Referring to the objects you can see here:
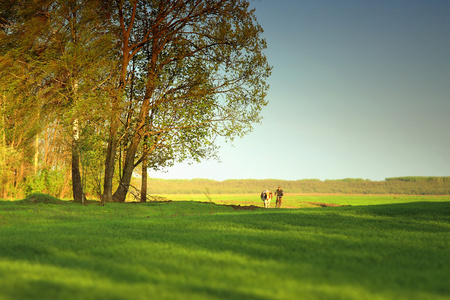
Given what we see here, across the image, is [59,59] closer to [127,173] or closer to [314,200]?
[127,173]

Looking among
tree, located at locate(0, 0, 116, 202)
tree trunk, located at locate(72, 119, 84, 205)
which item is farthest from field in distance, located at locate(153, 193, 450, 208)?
tree, located at locate(0, 0, 116, 202)

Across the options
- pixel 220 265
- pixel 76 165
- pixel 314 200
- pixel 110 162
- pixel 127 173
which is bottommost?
pixel 314 200

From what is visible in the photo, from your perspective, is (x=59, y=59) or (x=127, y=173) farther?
(x=127, y=173)

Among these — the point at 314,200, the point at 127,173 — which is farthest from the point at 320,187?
the point at 127,173

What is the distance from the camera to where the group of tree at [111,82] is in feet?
54.2

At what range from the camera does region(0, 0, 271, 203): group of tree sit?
54.2 feet

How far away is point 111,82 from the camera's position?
18.0 meters

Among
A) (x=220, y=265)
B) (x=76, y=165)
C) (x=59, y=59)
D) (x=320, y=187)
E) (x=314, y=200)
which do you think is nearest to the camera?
(x=220, y=265)

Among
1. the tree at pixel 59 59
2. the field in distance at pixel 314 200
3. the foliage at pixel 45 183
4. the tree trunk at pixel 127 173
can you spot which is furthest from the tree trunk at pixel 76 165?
the field in distance at pixel 314 200

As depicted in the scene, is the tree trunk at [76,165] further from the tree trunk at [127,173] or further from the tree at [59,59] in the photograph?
the tree trunk at [127,173]

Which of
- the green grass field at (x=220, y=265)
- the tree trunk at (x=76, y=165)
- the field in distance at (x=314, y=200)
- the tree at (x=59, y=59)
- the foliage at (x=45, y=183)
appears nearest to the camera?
the green grass field at (x=220, y=265)

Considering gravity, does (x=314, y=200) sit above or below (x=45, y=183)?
below

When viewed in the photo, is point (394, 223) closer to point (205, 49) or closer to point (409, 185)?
point (205, 49)

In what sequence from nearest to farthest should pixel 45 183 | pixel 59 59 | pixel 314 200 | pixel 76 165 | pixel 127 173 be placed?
1. pixel 59 59
2. pixel 76 165
3. pixel 127 173
4. pixel 45 183
5. pixel 314 200
